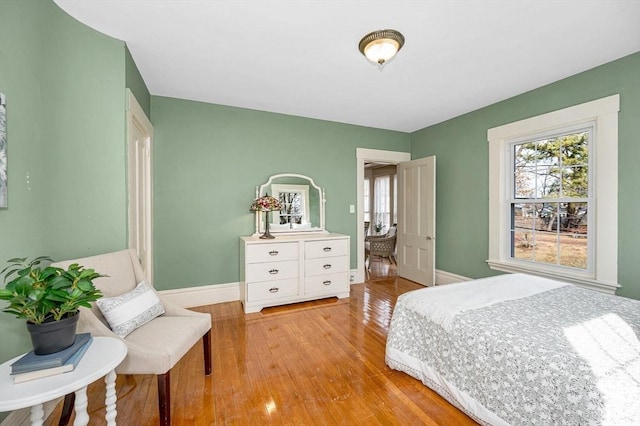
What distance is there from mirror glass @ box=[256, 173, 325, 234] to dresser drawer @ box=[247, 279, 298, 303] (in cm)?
72

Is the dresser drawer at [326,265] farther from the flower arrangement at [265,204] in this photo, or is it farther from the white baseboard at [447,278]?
the white baseboard at [447,278]

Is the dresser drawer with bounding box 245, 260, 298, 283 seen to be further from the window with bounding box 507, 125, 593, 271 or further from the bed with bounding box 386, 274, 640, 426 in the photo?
the window with bounding box 507, 125, 593, 271

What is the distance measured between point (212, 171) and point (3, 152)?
2.11 meters

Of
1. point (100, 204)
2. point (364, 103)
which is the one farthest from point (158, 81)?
point (364, 103)

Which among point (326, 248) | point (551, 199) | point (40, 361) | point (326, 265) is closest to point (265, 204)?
point (326, 248)

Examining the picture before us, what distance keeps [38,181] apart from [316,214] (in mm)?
2847

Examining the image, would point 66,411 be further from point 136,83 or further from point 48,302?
point 136,83

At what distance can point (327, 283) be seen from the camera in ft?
11.6

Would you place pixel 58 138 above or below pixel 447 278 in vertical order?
above

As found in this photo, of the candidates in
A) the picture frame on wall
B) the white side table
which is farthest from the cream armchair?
the picture frame on wall

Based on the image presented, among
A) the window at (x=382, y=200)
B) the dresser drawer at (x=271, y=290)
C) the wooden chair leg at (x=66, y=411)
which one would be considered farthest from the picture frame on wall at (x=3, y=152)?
the window at (x=382, y=200)

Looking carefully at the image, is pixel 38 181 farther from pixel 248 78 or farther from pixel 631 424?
pixel 631 424

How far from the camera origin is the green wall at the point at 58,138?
4.73ft

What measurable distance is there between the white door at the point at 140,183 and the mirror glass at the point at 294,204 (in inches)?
48.6
